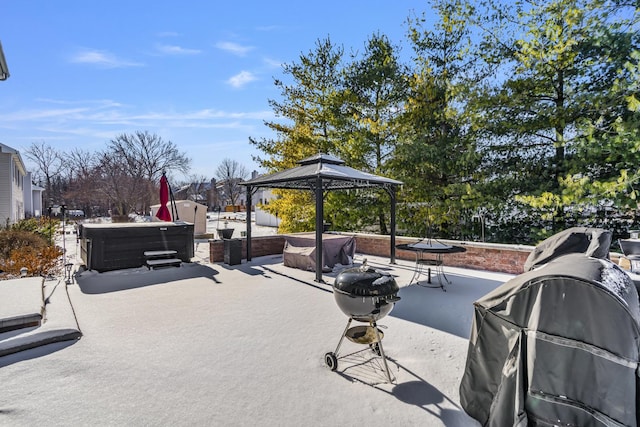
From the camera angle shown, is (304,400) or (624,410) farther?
(304,400)

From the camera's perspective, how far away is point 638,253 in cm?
525

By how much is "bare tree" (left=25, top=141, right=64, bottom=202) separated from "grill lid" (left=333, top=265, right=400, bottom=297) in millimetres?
48016

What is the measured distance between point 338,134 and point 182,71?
249 inches

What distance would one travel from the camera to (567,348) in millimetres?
1943

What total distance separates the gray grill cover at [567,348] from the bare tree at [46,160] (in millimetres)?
49391

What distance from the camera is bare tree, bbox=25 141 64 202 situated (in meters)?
38.9

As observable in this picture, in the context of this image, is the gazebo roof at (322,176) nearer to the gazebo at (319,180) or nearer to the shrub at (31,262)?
the gazebo at (319,180)

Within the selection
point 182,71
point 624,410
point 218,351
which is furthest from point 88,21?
point 624,410

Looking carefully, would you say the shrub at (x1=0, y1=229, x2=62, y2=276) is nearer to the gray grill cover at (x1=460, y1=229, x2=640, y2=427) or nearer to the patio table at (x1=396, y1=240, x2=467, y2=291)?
the patio table at (x1=396, y1=240, x2=467, y2=291)

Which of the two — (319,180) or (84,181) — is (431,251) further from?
(84,181)

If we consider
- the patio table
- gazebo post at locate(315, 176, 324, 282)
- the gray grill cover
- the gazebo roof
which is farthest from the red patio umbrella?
the gray grill cover

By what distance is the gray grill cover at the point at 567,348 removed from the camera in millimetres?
1826

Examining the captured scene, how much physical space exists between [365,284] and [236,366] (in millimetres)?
1588

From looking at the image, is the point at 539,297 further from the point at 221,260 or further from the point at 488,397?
the point at 221,260
